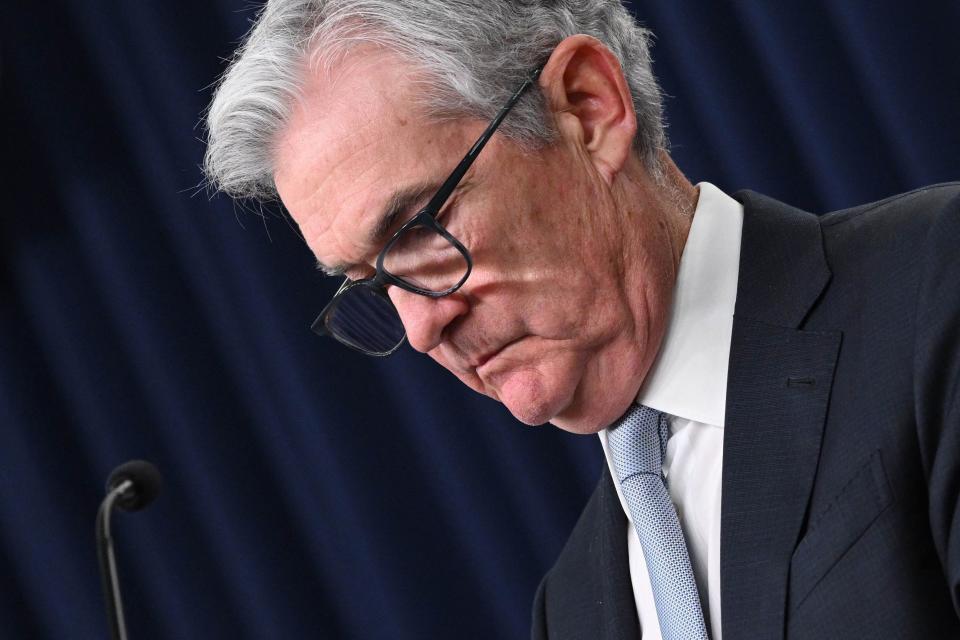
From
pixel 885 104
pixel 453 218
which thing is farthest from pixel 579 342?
pixel 885 104

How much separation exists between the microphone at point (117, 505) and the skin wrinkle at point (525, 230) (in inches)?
13.8

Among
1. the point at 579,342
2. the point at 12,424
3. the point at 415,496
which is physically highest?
the point at 579,342

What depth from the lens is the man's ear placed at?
122 centimetres

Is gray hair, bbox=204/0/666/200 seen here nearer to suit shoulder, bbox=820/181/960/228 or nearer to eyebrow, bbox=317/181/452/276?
eyebrow, bbox=317/181/452/276

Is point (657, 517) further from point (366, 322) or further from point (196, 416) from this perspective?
point (196, 416)

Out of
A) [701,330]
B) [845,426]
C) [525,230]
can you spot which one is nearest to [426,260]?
[525,230]

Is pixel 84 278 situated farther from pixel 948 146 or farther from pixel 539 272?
pixel 948 146

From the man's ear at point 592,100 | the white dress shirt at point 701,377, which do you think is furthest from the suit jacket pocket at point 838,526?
the man's ear at point 592,100

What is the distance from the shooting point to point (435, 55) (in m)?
1.17

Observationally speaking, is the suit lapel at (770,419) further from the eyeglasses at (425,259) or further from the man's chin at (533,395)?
the eyeglasses at (425,259)

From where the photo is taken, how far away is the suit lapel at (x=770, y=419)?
106cm

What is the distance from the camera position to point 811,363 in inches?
44.1

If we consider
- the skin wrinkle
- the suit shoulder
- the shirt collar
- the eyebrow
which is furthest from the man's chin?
the suit shoulder

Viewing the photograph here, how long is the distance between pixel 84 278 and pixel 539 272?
1279mm
